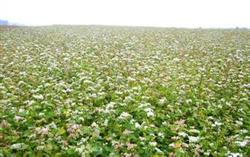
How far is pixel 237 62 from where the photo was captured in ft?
65.4

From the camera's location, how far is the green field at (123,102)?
28.8 feet

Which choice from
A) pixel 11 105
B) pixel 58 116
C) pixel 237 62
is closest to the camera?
pixel 58 116

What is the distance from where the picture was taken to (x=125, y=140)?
903cm

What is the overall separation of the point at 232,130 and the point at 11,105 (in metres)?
6.55

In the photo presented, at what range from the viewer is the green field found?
8.78 m

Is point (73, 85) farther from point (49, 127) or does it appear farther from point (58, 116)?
point (49, 127)

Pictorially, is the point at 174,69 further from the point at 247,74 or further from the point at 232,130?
the point at 232,130

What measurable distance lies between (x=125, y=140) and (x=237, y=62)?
12.7 meters

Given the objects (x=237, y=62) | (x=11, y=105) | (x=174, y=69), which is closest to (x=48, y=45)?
(x=174, y=69)

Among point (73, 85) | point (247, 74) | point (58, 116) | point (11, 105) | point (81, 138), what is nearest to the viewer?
point (81, 138)

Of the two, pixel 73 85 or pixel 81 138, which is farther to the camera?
pixel 73 85

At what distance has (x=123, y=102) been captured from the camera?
39.1ft

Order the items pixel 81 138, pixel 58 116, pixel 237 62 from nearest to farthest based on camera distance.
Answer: pixel 81 138 → pixel 58 116 → pixel 237 62

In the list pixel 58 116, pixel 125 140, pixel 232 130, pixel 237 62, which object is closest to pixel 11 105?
pixel 58 116
